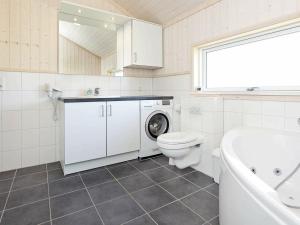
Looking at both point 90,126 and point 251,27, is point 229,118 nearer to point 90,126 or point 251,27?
point 251,27

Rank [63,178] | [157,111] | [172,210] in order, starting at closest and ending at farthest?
[172,210]
[63,178]
[157,111]

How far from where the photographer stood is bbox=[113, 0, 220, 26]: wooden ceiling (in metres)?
2.54

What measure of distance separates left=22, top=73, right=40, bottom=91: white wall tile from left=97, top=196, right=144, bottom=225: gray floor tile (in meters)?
1.79

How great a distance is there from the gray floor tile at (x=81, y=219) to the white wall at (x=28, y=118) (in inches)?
54.9

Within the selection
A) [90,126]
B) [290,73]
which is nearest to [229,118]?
[290,73]

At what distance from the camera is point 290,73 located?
1795 mm

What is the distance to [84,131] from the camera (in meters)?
2.20

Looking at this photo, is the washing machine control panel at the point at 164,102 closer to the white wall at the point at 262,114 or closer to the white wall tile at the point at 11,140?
the white wall at the point at 262,114

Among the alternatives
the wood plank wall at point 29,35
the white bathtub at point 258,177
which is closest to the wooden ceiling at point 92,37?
the wood plank wall at point 29,35

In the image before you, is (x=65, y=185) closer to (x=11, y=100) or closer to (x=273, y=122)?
(x=11, y=100)

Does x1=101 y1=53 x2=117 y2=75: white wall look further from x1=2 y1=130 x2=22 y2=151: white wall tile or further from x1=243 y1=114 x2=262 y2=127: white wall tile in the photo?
x1=243 y1=114 x2=262 y2=127: white wall tile

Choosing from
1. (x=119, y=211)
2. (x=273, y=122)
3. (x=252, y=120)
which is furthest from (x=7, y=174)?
(x=273, y=122)

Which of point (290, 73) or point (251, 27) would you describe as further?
point (251, 27)

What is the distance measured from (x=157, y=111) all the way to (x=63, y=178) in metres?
1.49
